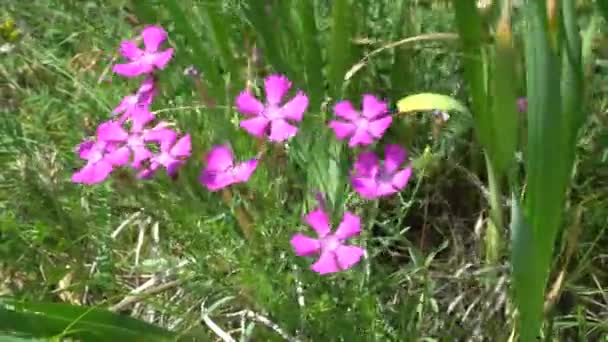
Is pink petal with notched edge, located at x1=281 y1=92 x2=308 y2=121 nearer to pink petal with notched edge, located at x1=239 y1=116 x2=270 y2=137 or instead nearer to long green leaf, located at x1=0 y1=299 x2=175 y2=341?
pink petal with notched edge, located at x1=239 y1=116 x2=270 y2=137

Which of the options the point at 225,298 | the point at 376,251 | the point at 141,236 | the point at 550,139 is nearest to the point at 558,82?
the point at 550,139

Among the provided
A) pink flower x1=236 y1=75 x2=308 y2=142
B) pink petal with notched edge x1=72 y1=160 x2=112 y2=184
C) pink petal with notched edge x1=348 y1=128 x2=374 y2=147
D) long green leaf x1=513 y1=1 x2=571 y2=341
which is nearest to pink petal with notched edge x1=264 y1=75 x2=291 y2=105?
pink flower x1=236 y1=75 x2=308 y2=142

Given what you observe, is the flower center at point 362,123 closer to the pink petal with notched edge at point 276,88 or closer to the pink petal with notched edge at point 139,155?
the pink petal with notched edge at point 276,88

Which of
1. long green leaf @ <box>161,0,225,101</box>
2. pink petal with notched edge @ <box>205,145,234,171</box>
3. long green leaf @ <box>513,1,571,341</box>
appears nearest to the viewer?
long green leaf @ <box>513,1,571,341</box>

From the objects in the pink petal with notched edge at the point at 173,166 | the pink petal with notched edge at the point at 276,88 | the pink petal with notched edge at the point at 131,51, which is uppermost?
the pink petal with notched edge at the point at 131,51

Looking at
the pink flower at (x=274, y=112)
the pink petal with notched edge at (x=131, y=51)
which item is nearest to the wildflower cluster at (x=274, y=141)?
the pink flower at (x=274, y=112)

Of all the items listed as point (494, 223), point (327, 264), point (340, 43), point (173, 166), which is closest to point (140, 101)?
point (173, 166)

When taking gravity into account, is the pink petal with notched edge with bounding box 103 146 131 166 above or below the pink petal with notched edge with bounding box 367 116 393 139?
below
